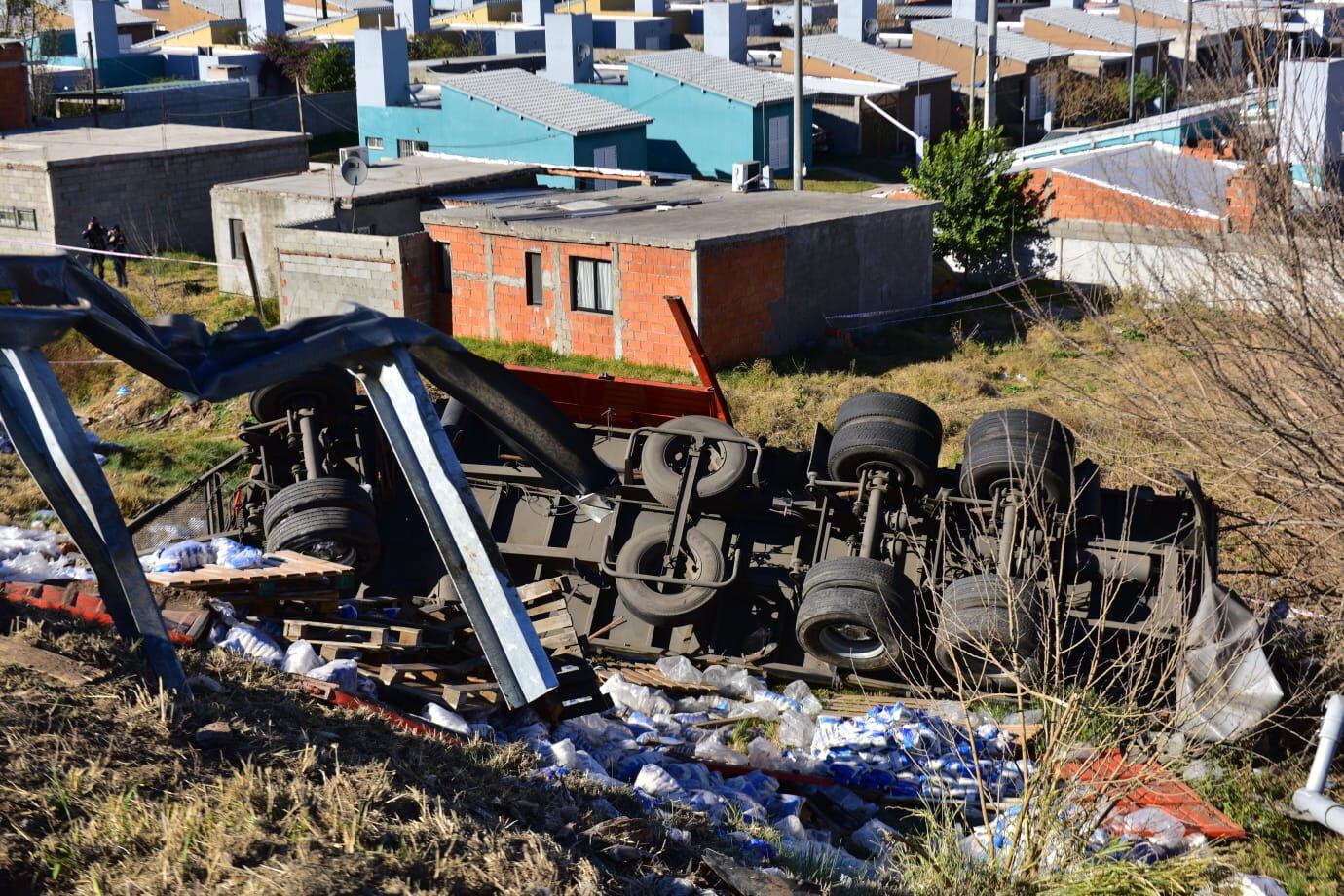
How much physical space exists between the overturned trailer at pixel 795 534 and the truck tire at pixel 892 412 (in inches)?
1.0

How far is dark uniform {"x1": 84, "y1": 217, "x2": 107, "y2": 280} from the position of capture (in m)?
25.4

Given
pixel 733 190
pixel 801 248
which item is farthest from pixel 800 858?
pixel 733 190

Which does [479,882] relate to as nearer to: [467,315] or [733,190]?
[467,315]

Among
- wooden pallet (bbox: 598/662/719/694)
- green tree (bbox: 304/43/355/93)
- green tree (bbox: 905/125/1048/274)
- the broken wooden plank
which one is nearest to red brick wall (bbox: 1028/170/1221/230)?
green tree (bbox: 905/125/1048/274)

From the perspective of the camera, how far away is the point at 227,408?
65.3ft

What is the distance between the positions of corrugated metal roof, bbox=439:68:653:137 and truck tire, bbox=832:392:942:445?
2388cm

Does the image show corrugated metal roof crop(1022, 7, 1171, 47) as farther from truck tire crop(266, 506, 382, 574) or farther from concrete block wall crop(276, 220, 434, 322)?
truck tire crop(266, 506, 382, 574)

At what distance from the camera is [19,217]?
26.7 m

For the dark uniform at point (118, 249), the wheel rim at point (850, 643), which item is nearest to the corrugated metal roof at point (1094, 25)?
the dark uniform at point (118, 249)

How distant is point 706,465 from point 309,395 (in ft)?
12.9

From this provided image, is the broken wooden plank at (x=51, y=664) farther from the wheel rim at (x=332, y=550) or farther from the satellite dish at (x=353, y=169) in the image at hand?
the satellite dish at (x=353, y=169)

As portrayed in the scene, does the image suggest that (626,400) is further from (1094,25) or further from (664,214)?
(1094,25)

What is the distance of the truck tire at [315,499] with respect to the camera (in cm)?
1183

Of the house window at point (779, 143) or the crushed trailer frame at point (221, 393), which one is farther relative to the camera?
the house window at point (779, 143)
